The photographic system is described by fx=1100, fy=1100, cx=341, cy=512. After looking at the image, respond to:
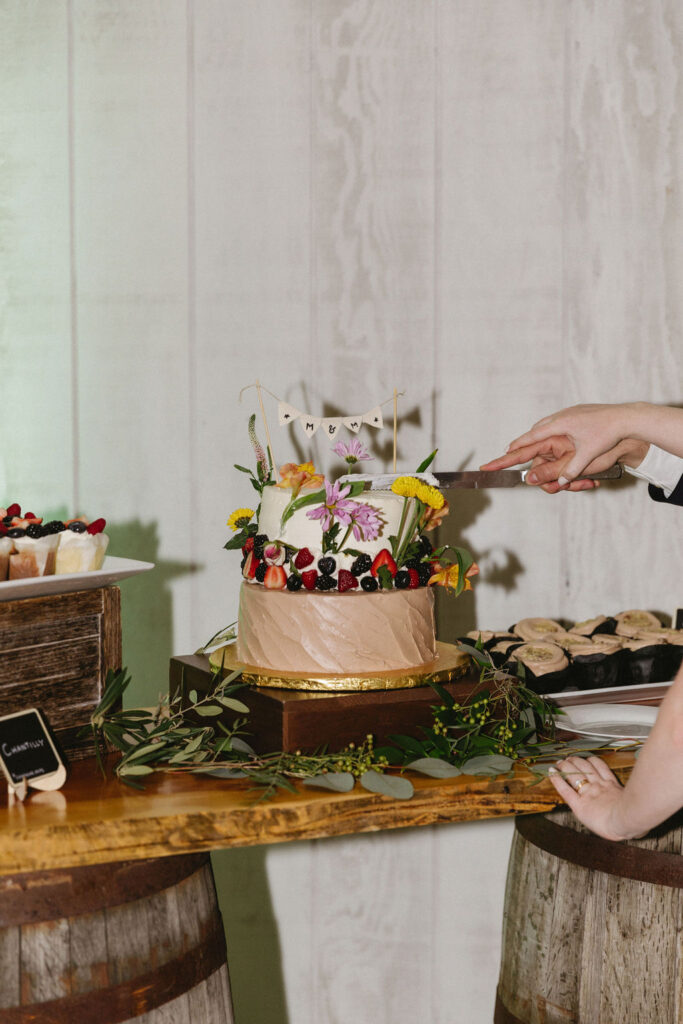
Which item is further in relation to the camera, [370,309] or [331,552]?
[370,309]

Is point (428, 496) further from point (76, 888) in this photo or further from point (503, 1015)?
point (503, 1015)

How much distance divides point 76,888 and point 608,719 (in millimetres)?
800

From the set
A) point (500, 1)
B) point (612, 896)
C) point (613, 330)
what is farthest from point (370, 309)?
point (612, 896)

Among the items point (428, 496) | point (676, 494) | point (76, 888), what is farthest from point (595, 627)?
point (76, 888)

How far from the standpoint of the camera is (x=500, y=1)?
2.22 meters

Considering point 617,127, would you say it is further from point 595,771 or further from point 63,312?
point 595,771

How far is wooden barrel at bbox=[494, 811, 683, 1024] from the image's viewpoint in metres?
1.43

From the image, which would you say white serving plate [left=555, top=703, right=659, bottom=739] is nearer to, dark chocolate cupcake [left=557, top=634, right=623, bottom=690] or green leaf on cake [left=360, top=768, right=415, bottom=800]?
dark chocolate cupcake [left=557, top=634, right=623, bottom=690]

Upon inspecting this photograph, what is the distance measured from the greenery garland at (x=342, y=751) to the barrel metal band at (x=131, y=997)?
0.68 feet

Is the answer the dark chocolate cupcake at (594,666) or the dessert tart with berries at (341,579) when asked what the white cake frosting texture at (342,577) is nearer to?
the dessert tart with berries at (341,579)

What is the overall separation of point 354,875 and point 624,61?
1776 mm

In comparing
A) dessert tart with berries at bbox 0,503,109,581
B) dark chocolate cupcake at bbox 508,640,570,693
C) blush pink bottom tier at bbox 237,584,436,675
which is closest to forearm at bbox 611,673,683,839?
blush pink bottom tier at bbox 237,584,436,675

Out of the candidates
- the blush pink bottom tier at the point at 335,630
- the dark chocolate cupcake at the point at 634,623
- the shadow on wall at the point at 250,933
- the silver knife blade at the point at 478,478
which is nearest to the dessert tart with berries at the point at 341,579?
the blush pink bottom tier at the point at 335,630

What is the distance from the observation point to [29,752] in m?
1.27
